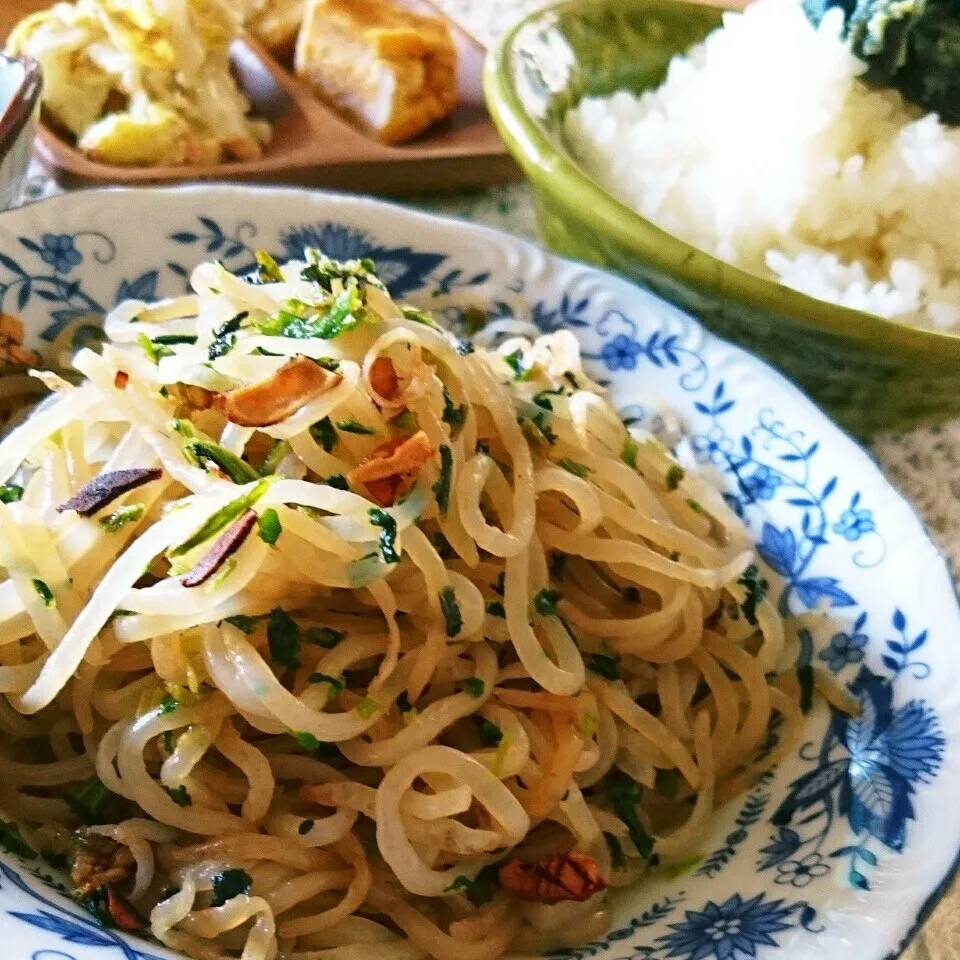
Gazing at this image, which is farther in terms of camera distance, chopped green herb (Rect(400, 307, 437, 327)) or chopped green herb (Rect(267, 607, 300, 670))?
chopped green herb (Rect(400, 307, 437, 327))

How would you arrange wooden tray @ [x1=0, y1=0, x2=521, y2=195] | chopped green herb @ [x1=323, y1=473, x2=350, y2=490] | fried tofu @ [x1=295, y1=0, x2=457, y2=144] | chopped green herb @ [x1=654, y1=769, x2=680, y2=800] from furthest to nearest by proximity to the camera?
fried tofu @ [x1=295, y1=0, x2=457, y2=144]
wooden tray @ [x1=0, y1=0, x2=521, y2=195]
chopped green herb @ [x1=654, y1=769, x2=680, y2=800]
chopped green herb @ [x1=323, y1=473, x2=350, y2=490]

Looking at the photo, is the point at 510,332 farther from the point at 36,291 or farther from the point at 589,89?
the point at 589,89

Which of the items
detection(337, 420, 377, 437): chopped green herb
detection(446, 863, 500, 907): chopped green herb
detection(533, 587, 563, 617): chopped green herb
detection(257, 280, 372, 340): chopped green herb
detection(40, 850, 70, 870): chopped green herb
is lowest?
detection(40, 850, 70, 870): chopped green herb

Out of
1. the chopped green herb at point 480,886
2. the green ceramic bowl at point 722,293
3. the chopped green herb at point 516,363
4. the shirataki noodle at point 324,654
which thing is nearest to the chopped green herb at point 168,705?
the shirataki noodle at point 324,654

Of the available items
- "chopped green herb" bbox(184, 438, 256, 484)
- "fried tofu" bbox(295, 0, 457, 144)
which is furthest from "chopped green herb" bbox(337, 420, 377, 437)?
"fried tofu" bbox(295, 0, 457, 144)

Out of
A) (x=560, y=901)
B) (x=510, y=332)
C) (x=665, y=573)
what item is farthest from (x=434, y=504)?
(x=510, y=332)

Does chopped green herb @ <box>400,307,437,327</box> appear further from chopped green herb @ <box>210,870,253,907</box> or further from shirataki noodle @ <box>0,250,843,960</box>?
chopped green herb @ <box>210,870,253,907</box>
